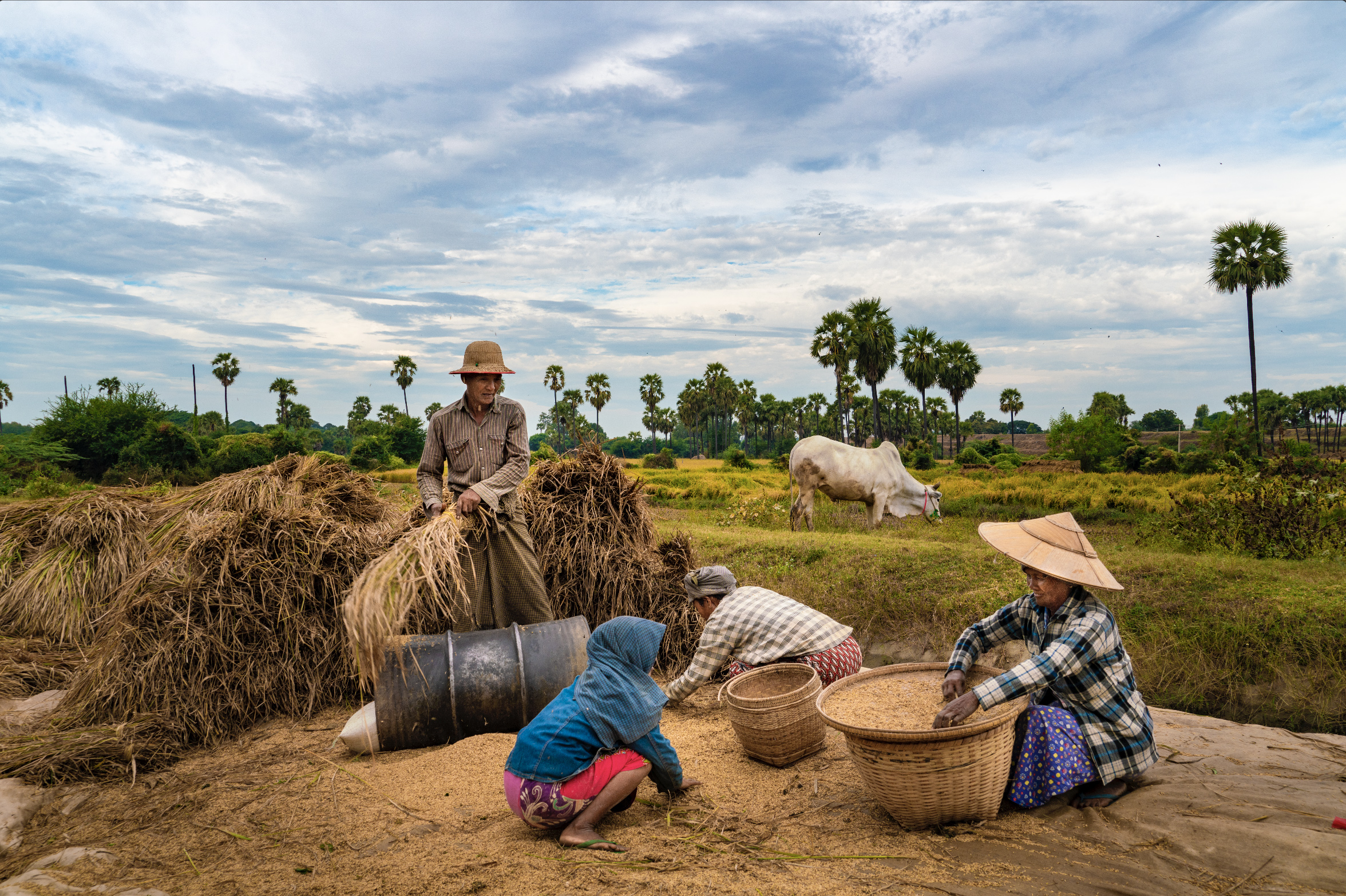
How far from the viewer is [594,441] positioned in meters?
6.63

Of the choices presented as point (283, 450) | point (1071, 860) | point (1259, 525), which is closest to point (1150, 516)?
point (1259, 525)

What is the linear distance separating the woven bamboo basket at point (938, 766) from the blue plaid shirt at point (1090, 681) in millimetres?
142

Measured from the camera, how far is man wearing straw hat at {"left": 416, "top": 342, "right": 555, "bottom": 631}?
5078mm

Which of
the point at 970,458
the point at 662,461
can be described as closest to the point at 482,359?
the point at 970,458

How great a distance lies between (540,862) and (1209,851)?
270 cm

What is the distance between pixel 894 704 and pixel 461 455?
3.20 meters

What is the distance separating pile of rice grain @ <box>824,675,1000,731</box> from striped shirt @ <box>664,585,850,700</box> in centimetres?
79

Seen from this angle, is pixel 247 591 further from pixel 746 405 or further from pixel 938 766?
pixel 746 405

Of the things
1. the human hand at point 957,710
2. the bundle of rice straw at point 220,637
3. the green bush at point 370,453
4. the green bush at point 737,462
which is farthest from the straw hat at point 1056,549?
the green bush at point 370,453

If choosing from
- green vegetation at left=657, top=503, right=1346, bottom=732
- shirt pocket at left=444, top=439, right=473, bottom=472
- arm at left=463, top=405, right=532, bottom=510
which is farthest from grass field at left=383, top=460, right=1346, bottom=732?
shirt pocket at left=444, top=439, right=473, bottom=472

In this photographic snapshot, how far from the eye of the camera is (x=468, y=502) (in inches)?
191

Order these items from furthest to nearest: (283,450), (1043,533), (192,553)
Result: (283,450) < (192,553) < (1043,533)

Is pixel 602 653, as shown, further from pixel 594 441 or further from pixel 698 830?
pixel 594 441

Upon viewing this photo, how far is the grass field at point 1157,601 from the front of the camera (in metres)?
5.55
